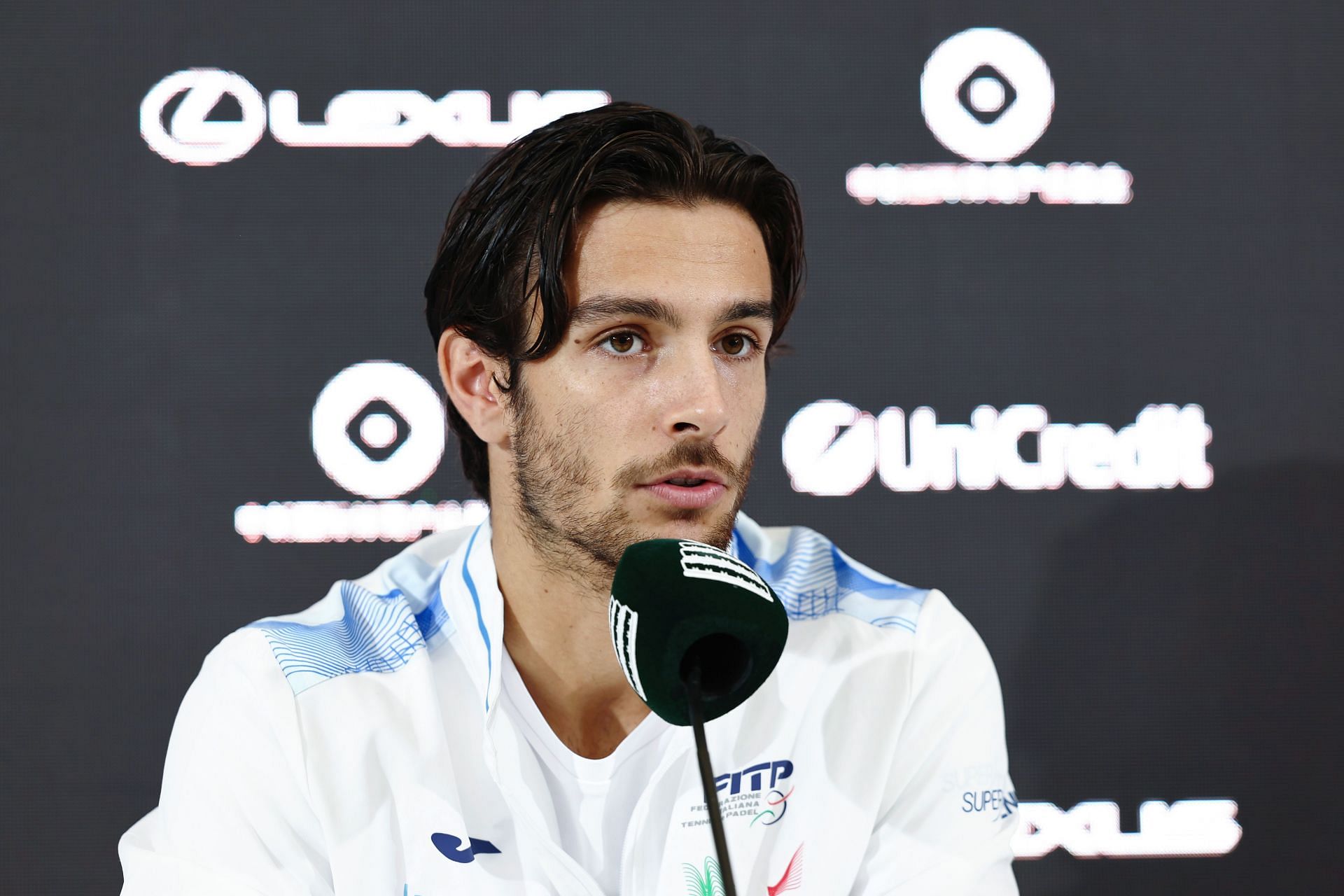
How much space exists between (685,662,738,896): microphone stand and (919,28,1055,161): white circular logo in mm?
1413

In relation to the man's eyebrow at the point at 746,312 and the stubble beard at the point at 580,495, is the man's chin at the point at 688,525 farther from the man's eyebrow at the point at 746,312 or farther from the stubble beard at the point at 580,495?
the man's eyebrow at the point at 746,312

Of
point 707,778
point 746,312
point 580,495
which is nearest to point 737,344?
point 746,312

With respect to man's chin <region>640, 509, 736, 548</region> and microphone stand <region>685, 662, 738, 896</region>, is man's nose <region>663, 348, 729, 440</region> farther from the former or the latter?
microphone stand <region>685, 662, 738, 896</region>

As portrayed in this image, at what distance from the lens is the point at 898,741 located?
4.77 feet

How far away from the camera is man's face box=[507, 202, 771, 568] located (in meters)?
1.28

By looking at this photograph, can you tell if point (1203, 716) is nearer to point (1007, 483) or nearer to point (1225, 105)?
point (1007, 483)

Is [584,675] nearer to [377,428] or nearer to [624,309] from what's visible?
[624,309]

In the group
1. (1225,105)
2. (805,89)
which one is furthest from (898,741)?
(1225,105)

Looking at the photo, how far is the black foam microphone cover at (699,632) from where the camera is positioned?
0.79 metres

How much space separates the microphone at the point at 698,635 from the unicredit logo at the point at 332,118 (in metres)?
1.25

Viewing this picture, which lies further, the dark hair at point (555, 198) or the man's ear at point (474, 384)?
the man's ear at point (474, 384)

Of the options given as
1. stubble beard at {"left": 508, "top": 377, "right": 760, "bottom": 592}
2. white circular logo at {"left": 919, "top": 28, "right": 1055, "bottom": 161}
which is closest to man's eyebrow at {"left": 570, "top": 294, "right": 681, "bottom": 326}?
stubble beard at {"left": 508, "top": 377, "right": 760, "bottom": 592}

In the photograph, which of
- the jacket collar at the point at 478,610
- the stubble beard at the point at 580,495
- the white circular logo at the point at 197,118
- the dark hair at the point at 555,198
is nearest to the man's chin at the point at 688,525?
the stubble beard at the point at 580,495

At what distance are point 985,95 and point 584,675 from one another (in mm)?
1186
